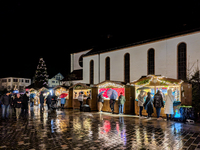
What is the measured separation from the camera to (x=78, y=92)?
67.7 feet

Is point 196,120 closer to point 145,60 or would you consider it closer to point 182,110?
point 182,110

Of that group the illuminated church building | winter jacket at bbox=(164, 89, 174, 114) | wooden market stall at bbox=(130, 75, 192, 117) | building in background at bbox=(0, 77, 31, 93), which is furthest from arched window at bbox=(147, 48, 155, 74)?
building in background at bbox=(0, 77, 31, 93)

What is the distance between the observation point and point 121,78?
24453 mm

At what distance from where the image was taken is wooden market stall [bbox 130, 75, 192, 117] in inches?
492

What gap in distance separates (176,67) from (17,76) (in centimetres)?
7310

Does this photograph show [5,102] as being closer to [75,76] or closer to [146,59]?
[146,59]

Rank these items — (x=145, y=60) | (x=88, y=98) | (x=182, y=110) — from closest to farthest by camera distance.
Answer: (x=182, y=110) → (x=88, y=98) → (x=145, y=60)

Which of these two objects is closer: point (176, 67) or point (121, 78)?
point (176, 67)

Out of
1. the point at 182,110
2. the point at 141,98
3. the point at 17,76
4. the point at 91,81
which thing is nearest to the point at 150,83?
the point at 141,98

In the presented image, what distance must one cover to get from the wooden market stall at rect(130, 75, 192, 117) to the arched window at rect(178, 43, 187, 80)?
5881mm

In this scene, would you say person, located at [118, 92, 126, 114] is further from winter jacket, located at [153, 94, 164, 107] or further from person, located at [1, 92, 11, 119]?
person, located at [1, 92, 11, 119]

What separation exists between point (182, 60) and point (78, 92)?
10.8m

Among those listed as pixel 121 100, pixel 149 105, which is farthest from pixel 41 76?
pixel 149 105

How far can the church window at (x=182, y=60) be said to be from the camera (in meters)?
18.7
